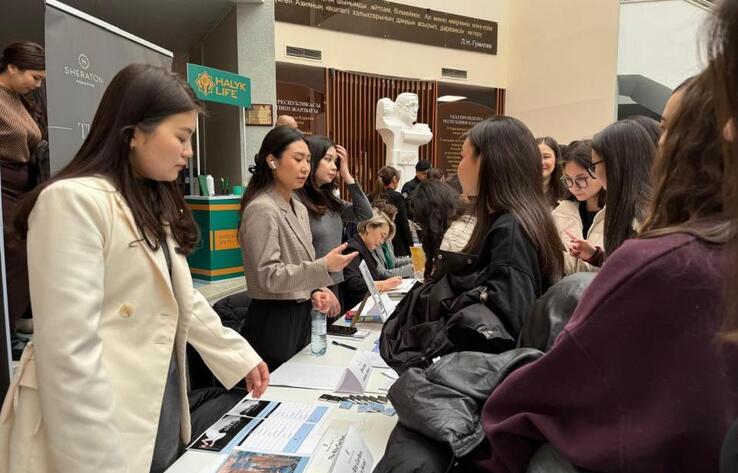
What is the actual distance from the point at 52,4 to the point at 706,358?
9.39 ft

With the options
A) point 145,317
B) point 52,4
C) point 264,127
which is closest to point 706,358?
point 145,317

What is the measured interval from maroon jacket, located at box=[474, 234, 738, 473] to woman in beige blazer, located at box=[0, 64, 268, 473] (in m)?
0.86

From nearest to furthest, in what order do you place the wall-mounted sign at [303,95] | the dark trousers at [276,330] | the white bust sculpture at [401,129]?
the dark trousers at [276,330], the white bust sculpture at [401,129], the wall-mounted sign at [303,95]

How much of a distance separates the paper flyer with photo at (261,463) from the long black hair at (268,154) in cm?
117

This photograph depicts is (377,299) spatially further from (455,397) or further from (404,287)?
(404,287)

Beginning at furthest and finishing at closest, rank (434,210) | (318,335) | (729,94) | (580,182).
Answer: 1. (434,210)
2. (580,182)
3. (318,335)
4. (729,94)

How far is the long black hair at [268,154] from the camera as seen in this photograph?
2.19 meters

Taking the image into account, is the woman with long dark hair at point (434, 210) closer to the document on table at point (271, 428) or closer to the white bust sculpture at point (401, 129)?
the document on table at point (271, 428)

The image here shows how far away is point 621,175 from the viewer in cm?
183

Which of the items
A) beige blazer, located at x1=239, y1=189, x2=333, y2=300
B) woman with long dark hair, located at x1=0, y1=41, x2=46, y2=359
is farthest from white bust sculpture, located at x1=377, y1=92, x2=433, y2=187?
beige blazer, located at x1=239, y1=189, x2=333, y2=300

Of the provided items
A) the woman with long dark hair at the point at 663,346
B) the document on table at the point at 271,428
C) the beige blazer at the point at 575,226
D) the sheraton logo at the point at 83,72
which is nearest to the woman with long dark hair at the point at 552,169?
the beige blazer at the point at 575,226

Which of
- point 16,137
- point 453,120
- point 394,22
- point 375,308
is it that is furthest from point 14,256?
point 453,120

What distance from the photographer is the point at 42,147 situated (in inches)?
117

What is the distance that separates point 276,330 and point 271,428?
781 millimetres
